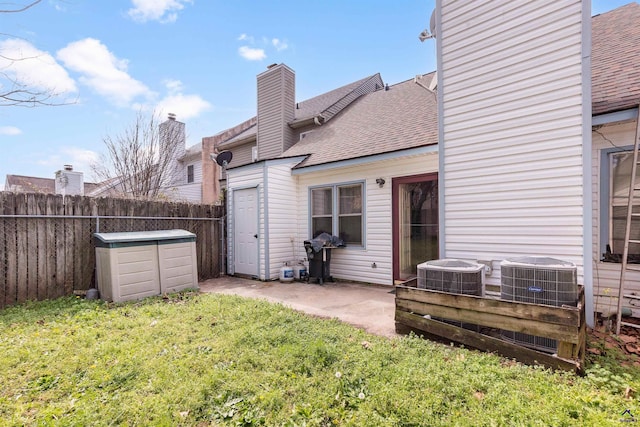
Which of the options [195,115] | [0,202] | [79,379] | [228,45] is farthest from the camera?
[195,115]

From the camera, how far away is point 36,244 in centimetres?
509

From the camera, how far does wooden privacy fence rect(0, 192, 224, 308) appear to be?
485cm

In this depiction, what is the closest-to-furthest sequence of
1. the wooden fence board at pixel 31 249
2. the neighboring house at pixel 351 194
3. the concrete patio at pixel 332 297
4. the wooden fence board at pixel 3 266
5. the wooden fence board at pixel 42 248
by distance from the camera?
1. the concrete patio at pixel 332 297
2. the wooden fence board at pixel 3 266
3. the wooden fence board at pixel 31 249
4. the wooden fence board at pixel 42 248
5. the neighboring house at pixel 351 194

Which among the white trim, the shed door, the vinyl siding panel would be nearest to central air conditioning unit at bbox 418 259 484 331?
→ the white trim

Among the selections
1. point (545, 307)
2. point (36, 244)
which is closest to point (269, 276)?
point (36, 244)

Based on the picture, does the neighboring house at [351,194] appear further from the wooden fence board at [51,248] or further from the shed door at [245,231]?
the wooden fence board at [51,248]

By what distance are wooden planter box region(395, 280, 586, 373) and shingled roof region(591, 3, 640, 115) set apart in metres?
2.48

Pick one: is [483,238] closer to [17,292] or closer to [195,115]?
[17,292]

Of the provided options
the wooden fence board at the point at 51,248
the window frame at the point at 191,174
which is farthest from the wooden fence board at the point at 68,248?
the window frame at the point at 191,174

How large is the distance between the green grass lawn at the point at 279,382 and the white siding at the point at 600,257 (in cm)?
201

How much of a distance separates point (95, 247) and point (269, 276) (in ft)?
11.6

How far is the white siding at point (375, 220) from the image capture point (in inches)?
240

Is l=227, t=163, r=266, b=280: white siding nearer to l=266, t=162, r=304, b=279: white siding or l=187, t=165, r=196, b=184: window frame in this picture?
l=266, t=162, r=304, b=279: white siding

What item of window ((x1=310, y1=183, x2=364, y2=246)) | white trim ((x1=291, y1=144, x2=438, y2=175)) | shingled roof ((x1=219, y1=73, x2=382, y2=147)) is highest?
shingled roof ((x1=219, y1=73, x2=382, y2=147))
